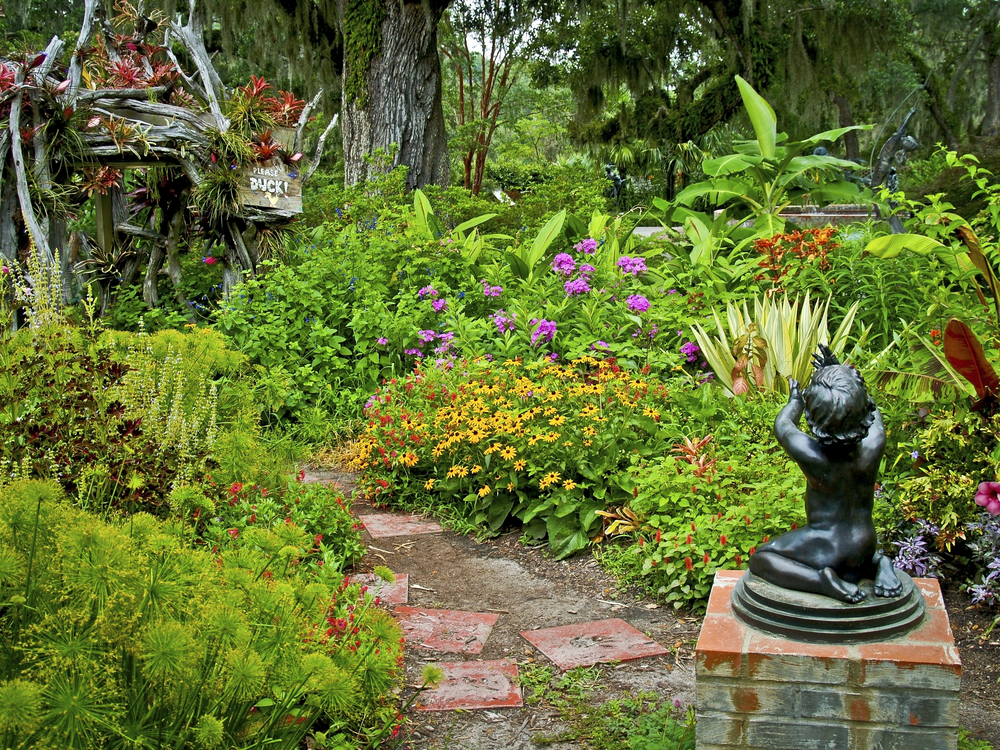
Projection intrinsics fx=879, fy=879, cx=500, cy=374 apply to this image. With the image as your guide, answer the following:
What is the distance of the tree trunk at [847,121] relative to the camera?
2022 cm

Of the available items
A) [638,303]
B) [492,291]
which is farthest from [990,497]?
[492,291]

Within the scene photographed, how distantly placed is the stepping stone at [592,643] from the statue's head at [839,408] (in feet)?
3.84

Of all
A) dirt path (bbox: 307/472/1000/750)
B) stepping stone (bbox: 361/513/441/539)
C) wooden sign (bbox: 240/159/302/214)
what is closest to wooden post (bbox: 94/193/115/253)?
wooden sign (bbox: 240/159/302/214)

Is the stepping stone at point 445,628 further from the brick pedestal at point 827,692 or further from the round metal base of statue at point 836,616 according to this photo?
the round metal base of statue at point 836,616

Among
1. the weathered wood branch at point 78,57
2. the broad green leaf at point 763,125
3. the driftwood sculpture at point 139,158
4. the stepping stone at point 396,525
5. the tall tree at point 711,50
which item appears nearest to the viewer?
the stepping stone at point 396,525

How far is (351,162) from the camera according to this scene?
8398 mm

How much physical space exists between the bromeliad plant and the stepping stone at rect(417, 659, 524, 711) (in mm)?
999

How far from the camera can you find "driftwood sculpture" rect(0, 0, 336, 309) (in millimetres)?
5402

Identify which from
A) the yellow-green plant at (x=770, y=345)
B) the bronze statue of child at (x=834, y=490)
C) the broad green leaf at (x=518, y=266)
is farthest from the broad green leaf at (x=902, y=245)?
the bronze statue of child at (x=834, y=490)

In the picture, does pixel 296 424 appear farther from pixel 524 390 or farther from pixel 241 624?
pixel 241 624

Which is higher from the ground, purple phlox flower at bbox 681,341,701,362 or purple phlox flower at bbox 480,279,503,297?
purple phlox flower at bbox 480,279,503,297

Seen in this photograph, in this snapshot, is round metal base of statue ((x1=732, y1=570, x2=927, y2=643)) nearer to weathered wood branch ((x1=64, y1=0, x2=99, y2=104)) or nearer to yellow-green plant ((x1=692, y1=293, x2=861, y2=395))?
yellow-green plant ((x1=692, y1=293, x2=861, y2=395))

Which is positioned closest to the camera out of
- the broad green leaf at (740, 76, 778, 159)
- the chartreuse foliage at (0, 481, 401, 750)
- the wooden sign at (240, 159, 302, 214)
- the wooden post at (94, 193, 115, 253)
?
the chartreuse foliage at (0, 481, 401, 750)

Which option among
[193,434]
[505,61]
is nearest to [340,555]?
[193,434]
